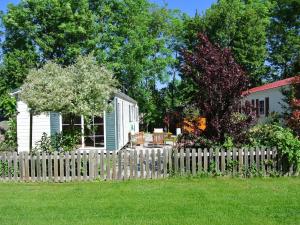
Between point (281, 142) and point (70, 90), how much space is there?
637 cm

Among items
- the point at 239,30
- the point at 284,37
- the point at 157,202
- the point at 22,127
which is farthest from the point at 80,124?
the point at 284,37

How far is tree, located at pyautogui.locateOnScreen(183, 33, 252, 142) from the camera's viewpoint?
474 inches

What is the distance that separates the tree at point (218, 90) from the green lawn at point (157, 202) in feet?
5.56

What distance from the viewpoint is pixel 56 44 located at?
116 ft

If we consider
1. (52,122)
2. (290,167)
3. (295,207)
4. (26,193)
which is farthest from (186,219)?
(52,122)

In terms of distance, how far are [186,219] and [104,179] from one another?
16.3 feet

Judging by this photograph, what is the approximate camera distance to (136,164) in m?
11.5

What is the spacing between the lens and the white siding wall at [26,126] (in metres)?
19.3

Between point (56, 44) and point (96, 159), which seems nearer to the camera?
point (96, 159)

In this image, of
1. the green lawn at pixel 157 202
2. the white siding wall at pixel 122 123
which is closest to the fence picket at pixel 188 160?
the green lawn at pixel 157 202

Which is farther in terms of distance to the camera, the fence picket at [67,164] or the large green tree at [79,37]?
the large green tree at [79,37]

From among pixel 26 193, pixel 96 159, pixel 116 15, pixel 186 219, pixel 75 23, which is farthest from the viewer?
pixel 116 15

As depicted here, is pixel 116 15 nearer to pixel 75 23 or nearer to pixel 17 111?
pixel 75 23

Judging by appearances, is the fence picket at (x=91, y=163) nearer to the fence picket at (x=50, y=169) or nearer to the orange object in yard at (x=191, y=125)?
the fence picket at (x=50, y=169)
